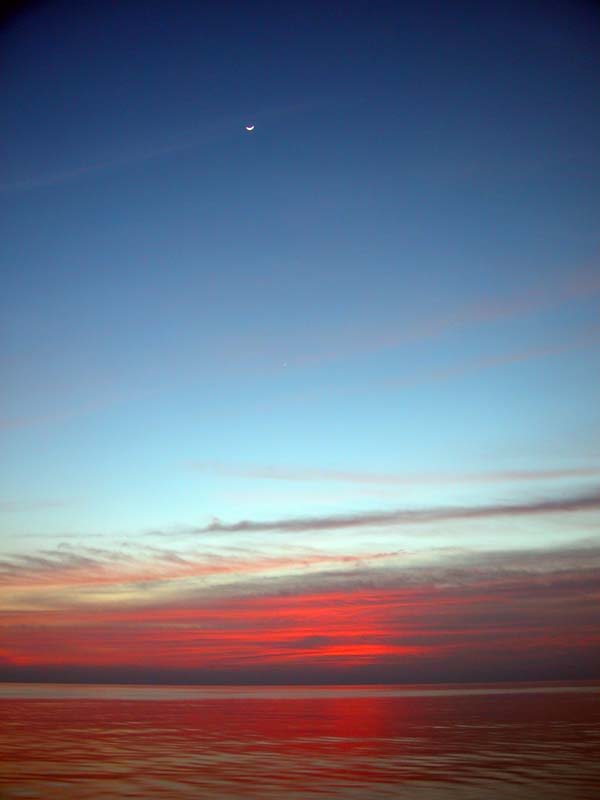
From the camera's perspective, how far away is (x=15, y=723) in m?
24.3

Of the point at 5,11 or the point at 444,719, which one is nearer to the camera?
the point at 5,11

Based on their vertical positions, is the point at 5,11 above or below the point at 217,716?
above

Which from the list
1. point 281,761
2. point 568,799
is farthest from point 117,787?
A: point 568,799

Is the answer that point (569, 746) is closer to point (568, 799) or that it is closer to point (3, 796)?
point (568, 799)

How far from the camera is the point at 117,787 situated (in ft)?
41.1

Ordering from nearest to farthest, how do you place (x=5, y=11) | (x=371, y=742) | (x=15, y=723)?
(x=5, y=11)
(x=371, y=742)
(x=15, y=723)

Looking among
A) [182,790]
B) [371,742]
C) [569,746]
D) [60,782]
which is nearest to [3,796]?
[60,782]

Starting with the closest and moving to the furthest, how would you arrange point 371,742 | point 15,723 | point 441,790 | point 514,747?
point 441,790
point 514,747
point 371,742
point 15,723

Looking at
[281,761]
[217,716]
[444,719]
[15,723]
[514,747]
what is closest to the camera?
[281,761]

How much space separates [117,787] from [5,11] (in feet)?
38.7

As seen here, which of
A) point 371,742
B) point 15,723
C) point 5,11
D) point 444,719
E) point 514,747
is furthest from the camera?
point 444,719

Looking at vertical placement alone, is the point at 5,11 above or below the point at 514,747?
above

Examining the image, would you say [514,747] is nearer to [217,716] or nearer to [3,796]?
[3,796]

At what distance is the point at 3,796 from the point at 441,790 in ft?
21.7
